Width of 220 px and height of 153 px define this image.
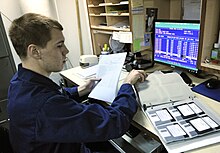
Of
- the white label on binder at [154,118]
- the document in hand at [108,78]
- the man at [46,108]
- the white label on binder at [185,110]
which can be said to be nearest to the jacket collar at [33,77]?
the man at [46,108]

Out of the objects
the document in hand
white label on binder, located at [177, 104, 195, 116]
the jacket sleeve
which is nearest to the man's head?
the jacket sleeve

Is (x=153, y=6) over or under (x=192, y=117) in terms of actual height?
over

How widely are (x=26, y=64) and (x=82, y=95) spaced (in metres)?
0.56

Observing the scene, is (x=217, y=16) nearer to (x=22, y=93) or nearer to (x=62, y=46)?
(x=62, y=46)

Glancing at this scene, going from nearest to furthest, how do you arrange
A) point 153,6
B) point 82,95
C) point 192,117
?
point 192,117 < point 82,95 < point 153,6

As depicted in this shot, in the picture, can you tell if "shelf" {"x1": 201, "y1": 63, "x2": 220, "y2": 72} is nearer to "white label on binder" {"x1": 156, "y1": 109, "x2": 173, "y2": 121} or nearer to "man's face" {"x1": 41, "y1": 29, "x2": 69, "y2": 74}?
"white label on binder" {"x1": 156, "y1": 109, "x2": 173, "y2": 121}

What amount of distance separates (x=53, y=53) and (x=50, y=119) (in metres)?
0.32

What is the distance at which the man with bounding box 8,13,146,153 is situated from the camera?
73 cm

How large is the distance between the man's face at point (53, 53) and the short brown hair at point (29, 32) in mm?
22

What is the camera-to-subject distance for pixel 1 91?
181 centimetres

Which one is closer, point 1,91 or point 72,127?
point 72,127

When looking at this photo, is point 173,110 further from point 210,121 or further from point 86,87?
point 86,87

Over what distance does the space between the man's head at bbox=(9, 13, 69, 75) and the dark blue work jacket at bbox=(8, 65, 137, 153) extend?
60mm

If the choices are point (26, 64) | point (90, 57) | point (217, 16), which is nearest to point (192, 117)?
point (217, 16)
